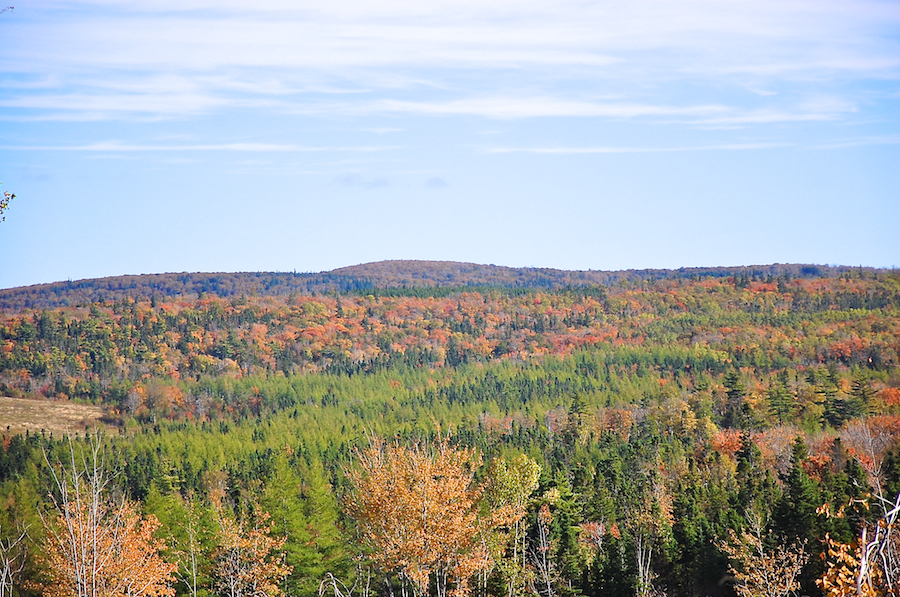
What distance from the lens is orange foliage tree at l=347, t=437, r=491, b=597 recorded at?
27594 millimetres

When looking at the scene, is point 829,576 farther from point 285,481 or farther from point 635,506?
point 635,506

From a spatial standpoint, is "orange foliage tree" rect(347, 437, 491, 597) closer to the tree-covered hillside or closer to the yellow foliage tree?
the tree-covered hillside

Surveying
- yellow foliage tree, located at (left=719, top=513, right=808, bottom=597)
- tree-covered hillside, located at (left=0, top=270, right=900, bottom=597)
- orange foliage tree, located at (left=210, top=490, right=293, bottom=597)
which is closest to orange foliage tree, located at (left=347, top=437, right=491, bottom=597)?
tree-covered hillside, located at (left=0, top=270, right=900, bottom=597)

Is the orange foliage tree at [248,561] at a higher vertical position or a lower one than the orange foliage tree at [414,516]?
lower

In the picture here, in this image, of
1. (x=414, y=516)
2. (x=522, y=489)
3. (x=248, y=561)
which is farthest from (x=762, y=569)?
(x=248, y=561)

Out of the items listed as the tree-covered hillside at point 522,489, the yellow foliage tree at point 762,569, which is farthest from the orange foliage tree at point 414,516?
the yellow foliage tree at point 762,569

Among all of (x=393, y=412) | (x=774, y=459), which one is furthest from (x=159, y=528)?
(x=393, y=412)

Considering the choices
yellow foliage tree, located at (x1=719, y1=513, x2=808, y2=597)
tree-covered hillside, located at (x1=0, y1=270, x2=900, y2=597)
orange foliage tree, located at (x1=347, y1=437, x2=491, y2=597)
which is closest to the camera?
orange foliage tree, located at (x1=347, y1=437, x2=491, y2=597)

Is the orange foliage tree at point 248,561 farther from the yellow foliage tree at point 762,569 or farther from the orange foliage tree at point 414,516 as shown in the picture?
the yellow foliage tree at point 762,569

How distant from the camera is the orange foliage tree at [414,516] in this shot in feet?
90.5

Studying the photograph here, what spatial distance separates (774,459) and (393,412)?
3579 inches

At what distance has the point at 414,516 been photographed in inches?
1096

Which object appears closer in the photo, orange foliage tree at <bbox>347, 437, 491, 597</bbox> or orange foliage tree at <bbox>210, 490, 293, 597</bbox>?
orange foliage tree at <bbox>347, 437, 491, 597</bbox>

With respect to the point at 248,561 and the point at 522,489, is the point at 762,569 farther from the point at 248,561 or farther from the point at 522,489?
the point at 248,561
